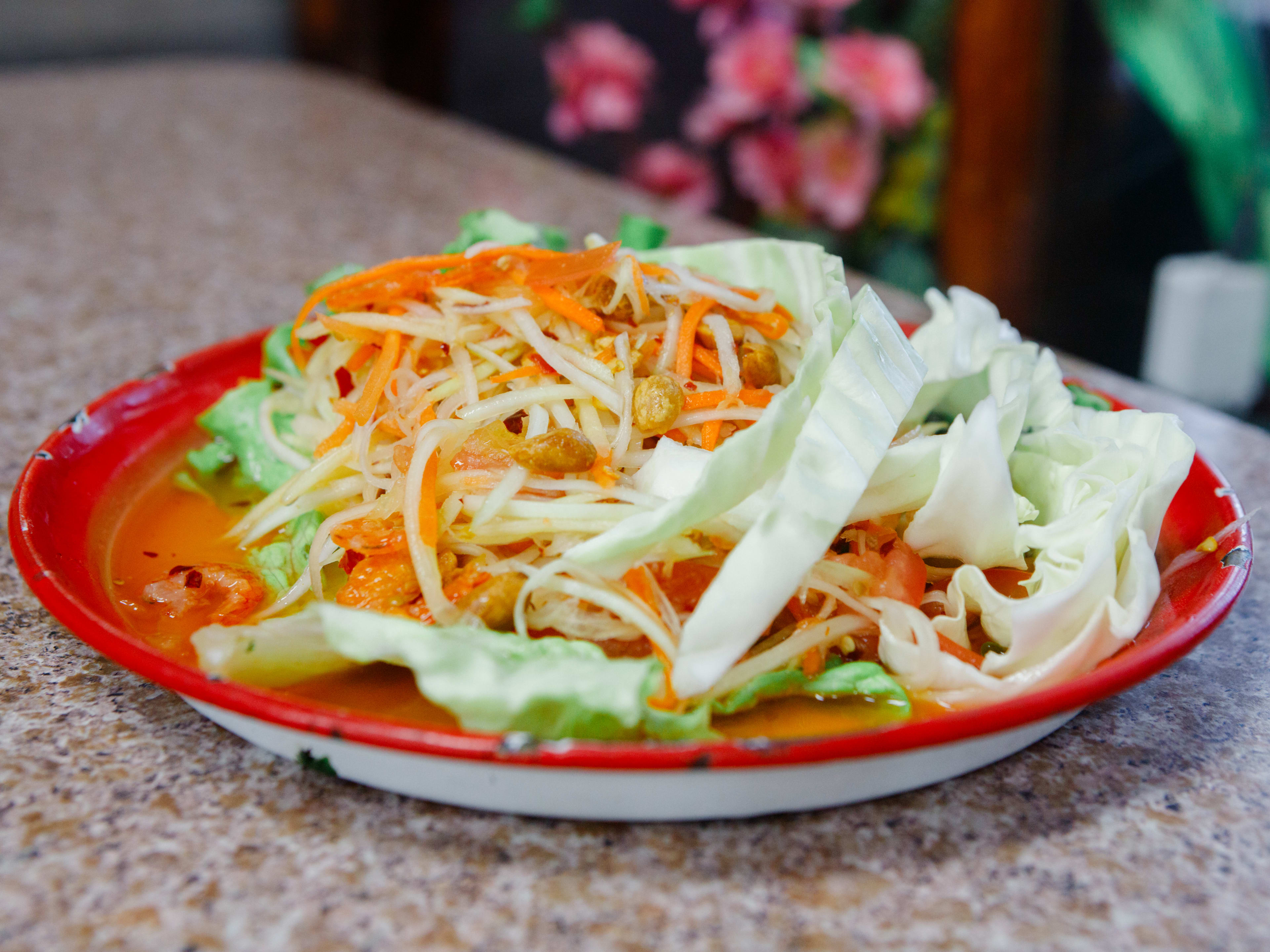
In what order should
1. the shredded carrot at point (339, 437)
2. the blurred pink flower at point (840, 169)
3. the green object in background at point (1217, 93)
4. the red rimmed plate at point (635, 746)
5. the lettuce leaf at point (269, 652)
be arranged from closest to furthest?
1. the red rimmed plate at point (635, 746)
2. the lettuce leaf at point (269, 652)
3. the shredded carrot at point (339, 437)
4. the green object in background at point (1217, 93)
5. the blurred pink flower at point (840, 169)

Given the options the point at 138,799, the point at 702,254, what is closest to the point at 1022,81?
the point at 702,254

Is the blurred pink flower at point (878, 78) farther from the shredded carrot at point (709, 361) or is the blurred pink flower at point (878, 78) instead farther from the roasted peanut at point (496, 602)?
the roasted peanut at point (496, 602)

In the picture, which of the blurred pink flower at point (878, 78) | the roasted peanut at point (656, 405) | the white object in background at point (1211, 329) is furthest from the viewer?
the blurred pink flower at point (878, 78)

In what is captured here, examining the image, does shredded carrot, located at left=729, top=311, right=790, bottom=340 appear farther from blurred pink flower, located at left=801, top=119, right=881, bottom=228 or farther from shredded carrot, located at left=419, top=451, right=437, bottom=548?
blurred pink flower, located at left=801, top=119, right=881, bottom=228

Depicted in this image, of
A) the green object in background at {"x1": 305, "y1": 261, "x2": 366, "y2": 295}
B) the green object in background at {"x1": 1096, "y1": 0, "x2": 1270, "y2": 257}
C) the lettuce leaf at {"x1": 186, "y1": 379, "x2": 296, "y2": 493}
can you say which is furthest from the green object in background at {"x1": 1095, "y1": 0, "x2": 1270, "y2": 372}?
the lettuce leaf at {"x1": 186, "y1": 379, "x2": 296, "y2": 493}

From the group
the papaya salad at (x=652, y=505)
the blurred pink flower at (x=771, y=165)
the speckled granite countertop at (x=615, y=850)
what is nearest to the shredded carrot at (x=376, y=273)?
the papaya salad at (x=652, y=505)

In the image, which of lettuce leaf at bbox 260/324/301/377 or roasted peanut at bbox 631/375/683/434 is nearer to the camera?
roasted peanut at bbox 631/375/683/434
